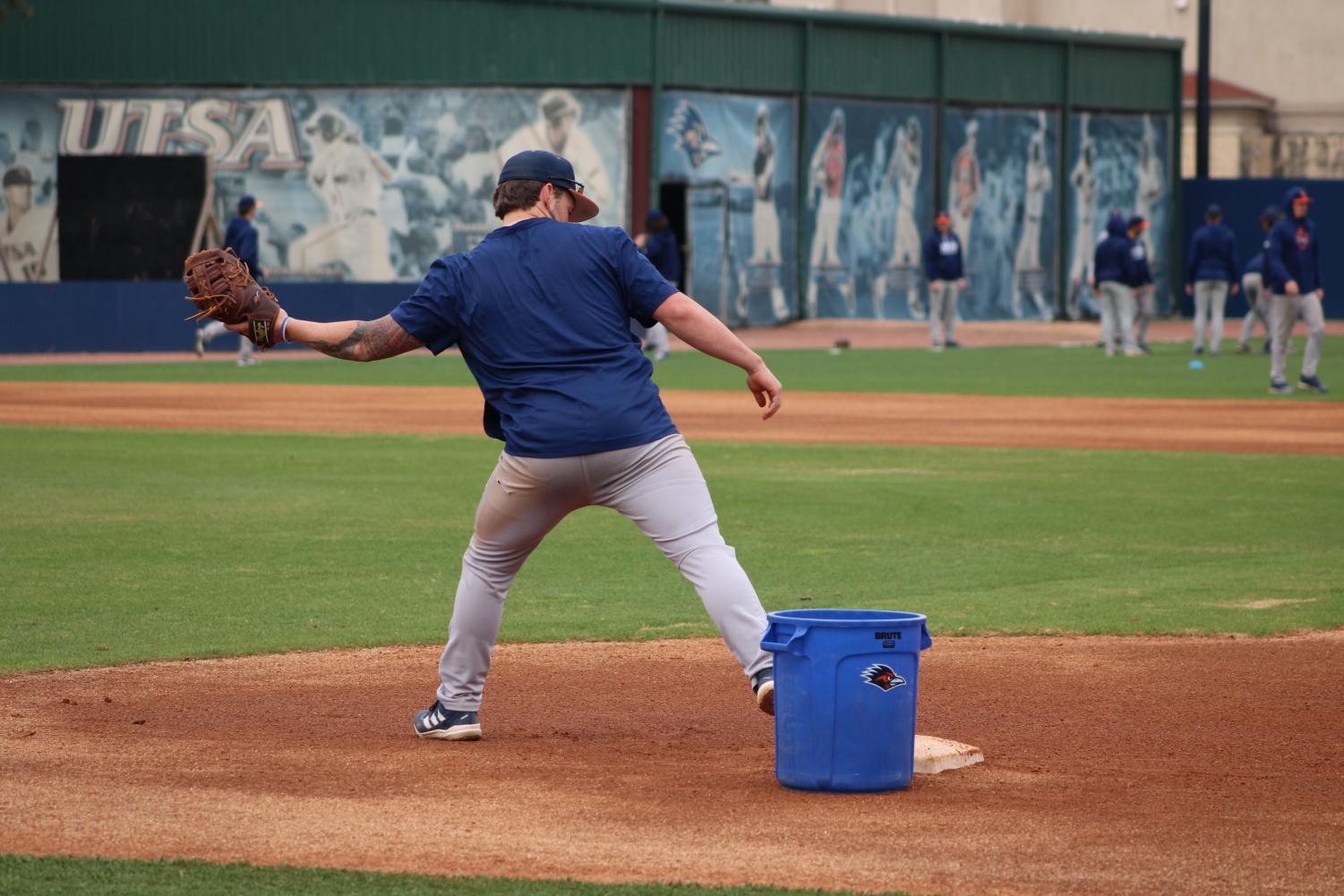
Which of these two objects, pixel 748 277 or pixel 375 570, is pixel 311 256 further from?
pixel 375 570

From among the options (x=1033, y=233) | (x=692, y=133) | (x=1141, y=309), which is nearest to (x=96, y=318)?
(x=692, y=133)

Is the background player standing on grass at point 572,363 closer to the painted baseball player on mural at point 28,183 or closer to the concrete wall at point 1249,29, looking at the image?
the painted baseball player on mural at point 28,183

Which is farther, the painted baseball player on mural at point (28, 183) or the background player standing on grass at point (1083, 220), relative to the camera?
the background player standing on grass at point (1083, 220)

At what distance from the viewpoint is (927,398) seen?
23.9m

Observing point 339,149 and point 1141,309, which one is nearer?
point 1141,309

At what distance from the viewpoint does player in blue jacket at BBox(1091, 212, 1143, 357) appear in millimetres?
31480

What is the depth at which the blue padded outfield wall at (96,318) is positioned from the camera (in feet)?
105

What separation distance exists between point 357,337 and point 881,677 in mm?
2098

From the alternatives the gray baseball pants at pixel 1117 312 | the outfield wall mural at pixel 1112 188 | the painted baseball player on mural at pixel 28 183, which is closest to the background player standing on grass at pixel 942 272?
the gray baseball pants at pixel 1117 312

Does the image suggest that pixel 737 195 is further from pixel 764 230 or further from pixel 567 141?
pixel 567 141

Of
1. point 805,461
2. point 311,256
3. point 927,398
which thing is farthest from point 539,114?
point 805,461

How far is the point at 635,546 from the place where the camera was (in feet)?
40.7

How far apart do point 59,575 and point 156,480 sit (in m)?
4.67

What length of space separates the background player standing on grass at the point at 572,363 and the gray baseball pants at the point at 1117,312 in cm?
2639
